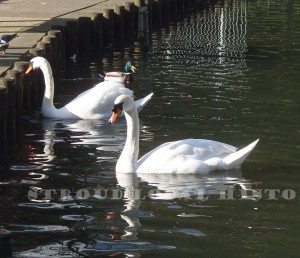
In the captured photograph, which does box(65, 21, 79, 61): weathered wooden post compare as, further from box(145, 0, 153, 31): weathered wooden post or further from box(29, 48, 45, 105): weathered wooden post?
box(145, 0, 153, 31): weathered wooden post

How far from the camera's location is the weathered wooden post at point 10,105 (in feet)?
53.7

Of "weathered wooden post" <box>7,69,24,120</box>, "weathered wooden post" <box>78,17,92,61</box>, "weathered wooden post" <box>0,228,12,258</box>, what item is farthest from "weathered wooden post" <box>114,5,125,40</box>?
"weathered wooden post" <box>0,228,12,258</box>

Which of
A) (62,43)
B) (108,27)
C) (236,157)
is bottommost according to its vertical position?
(236,157)

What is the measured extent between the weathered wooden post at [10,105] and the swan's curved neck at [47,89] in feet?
3.20

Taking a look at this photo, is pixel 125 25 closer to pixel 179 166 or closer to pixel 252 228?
pixel 179 166

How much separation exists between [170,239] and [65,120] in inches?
268

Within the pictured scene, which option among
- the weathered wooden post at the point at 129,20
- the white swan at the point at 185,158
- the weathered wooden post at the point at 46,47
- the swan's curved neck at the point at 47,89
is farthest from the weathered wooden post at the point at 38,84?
the weathered wooden post at the point at 129,20

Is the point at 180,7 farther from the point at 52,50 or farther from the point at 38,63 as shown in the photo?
the point at 38,63

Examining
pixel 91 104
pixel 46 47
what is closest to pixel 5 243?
pixel 91 104

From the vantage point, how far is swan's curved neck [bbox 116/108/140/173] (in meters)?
13.7

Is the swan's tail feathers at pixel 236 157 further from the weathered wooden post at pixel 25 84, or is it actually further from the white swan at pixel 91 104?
the weathered wooden post at pixel 25 84

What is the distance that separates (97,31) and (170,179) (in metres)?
12.9

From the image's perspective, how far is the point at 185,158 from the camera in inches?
535

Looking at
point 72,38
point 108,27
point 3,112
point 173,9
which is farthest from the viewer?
point 173,9
